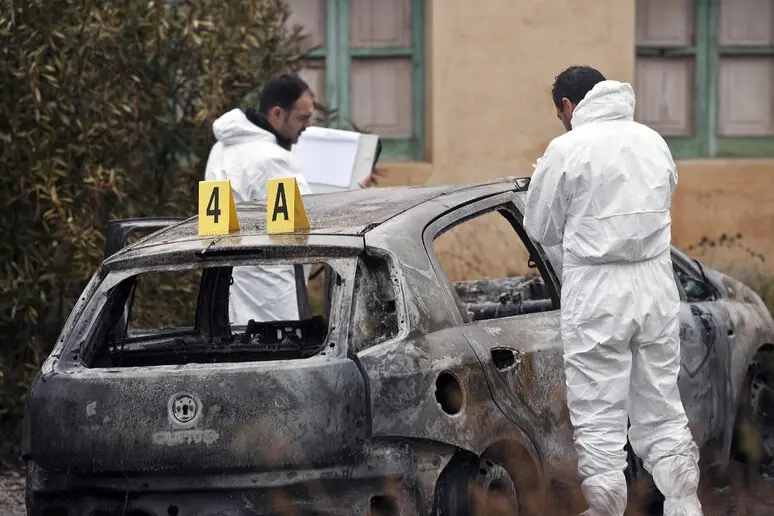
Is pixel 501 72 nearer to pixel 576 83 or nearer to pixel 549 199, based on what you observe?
pixel 576 83

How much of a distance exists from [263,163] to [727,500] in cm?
286

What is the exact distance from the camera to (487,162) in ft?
41.8

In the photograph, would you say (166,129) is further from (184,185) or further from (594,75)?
(594,75)

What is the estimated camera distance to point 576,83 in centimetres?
668

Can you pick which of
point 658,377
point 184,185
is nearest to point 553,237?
point 658,377

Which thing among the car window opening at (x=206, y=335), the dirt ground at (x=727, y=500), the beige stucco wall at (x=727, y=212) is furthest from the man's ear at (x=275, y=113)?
the beige stucco wall at (x=727, y=212)

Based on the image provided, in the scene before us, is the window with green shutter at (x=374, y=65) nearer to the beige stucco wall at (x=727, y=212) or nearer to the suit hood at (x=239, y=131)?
the beige stucco wall at (x=727, y=212)

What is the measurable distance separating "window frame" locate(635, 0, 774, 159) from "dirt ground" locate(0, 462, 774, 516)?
5774mm

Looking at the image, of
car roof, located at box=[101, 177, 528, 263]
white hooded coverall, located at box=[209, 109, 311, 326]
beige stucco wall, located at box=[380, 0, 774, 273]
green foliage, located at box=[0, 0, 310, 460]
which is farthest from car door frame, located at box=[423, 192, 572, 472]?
beige stucco wall, located at box=[380, 0, 774, 273]

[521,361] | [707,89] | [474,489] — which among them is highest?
[707,89]

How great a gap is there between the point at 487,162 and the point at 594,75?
6.05 m

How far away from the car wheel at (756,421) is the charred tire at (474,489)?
8.03 feet

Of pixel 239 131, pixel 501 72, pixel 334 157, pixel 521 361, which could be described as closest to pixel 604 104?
pixel 521 361

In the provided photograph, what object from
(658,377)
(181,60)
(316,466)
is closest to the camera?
(316,466)
